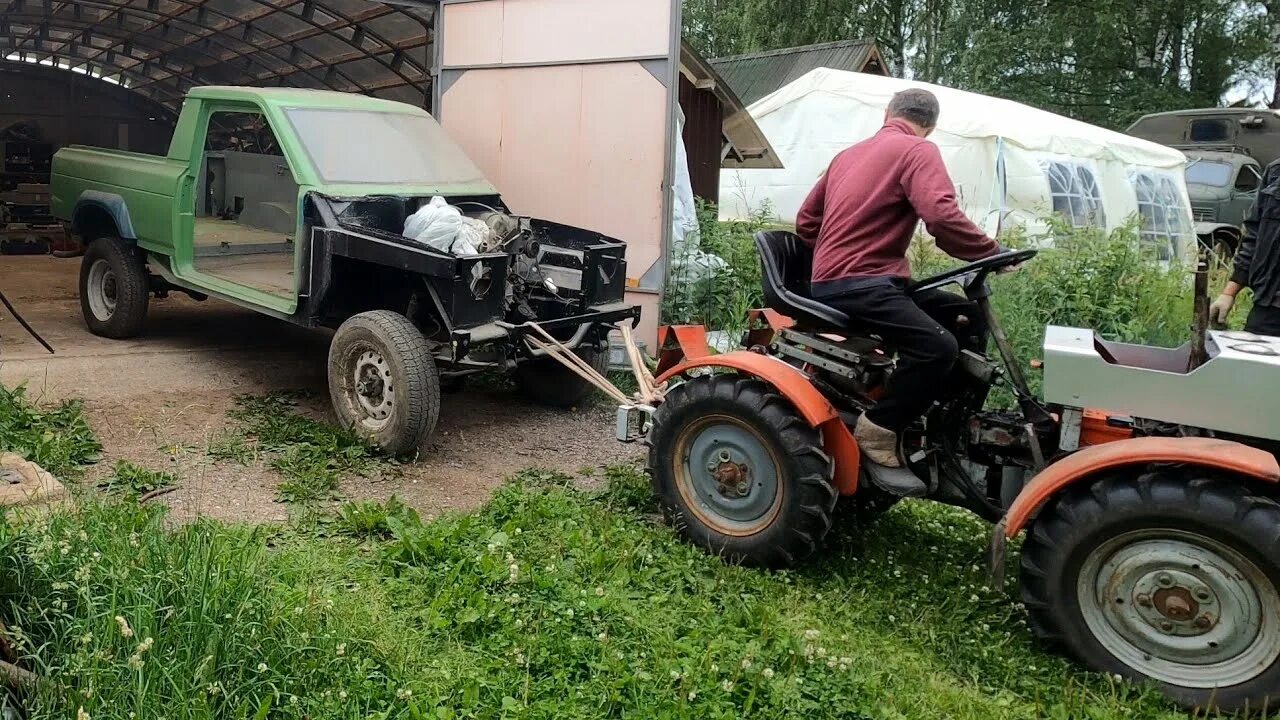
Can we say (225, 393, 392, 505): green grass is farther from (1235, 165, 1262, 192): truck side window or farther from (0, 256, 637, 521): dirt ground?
(1235, 165, 1262, 192): truck side window

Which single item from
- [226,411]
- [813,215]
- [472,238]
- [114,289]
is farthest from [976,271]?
[114,289]

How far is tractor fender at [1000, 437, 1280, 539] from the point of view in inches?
121

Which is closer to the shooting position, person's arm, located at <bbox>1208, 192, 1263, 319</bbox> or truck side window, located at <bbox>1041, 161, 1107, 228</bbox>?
person's arm, located at <bbox>1208, 192, 1263, 319</bbox>

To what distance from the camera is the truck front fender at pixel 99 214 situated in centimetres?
723

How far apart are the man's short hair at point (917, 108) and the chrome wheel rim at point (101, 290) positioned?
6112 millimetres

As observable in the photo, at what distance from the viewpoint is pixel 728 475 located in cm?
423

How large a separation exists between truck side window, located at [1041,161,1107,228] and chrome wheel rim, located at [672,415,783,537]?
1041 cm

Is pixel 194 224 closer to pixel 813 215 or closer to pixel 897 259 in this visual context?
pixel 813 215

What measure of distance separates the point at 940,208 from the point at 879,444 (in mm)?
954

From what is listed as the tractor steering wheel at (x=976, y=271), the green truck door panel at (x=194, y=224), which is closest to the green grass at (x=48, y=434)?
the green truck door panel at (x=194, y=224)

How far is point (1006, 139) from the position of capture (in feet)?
43.6

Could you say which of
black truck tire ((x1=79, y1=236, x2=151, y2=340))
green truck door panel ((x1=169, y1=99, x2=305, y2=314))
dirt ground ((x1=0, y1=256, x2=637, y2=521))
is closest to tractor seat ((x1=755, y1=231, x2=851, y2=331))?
dirt ground ((x1=0, y1=256, x2=637, y2=521))

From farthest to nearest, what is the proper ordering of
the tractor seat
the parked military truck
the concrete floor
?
the parked military truck, the concrete floor, the tractor seat

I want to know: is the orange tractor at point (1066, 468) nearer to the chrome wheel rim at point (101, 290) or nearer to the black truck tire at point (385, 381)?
the black truck tire at point (385, 381)
